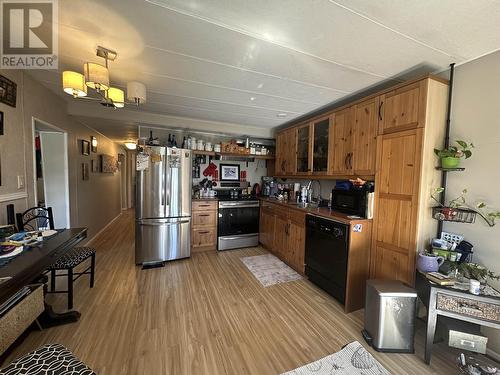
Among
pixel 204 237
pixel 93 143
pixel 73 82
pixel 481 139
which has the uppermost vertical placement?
pixel 73 82

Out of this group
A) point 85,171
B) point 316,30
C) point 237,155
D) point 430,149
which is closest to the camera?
point 316,30

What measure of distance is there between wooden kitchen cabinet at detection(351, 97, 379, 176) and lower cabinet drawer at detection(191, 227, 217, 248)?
2613 mm

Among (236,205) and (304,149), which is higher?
(304,149)

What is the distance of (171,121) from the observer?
3773 mm

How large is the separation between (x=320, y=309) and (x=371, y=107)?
2292 millimetres

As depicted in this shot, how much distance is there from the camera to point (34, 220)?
91.3 inches

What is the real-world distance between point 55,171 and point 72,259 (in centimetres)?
177

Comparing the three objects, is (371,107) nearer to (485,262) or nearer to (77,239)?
(485,262)

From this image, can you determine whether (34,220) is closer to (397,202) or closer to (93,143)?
(93,143)

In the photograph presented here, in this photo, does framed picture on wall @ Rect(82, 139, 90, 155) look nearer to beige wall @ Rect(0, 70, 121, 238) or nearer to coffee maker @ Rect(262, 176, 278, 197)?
beige wall @ Rect(0, 70, 121, 238)

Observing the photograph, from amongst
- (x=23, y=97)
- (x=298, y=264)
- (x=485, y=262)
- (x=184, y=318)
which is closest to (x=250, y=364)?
(x=184, y=318)

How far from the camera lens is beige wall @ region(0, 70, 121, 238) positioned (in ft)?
6.48

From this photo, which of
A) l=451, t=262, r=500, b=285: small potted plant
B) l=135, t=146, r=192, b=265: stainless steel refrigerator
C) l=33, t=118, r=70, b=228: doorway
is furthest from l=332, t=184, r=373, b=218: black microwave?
l=33, t=118, r=70, b=228: doorway

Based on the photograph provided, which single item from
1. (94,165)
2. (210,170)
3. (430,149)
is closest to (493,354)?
(430,149)
